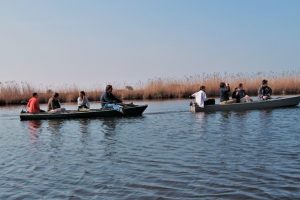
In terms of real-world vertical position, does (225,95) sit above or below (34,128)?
above

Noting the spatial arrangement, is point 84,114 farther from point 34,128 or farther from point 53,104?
point 34,128

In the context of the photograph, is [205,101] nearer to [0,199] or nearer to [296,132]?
[296,132]

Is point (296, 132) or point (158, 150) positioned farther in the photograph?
point (296, 132)

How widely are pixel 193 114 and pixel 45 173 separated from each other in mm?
12186

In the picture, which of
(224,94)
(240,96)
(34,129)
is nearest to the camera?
(34,129)

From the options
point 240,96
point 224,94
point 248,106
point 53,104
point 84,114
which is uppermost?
point 224,94

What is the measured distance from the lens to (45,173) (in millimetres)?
8617

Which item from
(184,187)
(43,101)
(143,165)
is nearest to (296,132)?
(143,165)

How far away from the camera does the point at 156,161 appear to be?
9.20 metres

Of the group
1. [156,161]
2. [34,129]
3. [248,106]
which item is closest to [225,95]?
[248,106]

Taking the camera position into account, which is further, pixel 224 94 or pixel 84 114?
pixel 224 94

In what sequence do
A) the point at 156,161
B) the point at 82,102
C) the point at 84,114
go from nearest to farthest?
the point at 156,161
the point at 84,114
the point at 82,102

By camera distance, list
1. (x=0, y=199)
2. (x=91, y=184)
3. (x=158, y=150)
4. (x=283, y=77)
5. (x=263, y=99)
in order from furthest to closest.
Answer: (x=283, y=77)
(x=263, y=99)
(x=158, y=150)
(x=91, y=184)
(x=0, y=199)

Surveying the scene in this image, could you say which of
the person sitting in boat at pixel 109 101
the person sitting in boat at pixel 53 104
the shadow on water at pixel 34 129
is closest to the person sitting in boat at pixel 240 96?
the person sitting in boat at pixel 109 101
